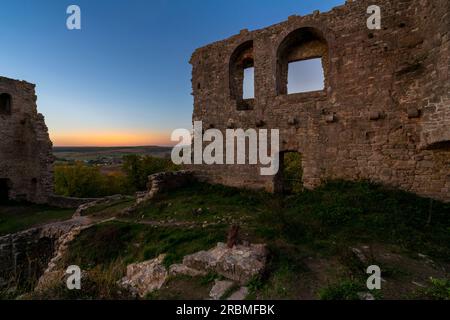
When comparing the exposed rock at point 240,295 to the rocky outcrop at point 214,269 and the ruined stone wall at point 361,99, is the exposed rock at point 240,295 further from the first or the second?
the ruined stone wall at point 361,99

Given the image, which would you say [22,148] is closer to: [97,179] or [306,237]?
[97,179]

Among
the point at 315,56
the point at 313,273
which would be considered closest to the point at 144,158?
the point at 315,56

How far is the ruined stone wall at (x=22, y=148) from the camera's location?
643 inches

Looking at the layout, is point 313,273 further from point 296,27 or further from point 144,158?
point 144,158

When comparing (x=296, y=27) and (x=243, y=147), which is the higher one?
(x=296, y=27)

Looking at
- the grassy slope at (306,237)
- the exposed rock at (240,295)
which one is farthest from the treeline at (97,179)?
the exposed rock at (240,295)

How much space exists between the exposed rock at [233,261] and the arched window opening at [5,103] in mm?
18846

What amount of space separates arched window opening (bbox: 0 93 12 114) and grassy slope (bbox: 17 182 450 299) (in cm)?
1456

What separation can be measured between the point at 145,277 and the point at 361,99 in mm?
8416

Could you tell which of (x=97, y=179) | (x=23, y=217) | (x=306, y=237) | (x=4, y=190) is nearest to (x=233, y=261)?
(x=306, y=237)

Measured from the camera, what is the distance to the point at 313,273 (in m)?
4.13

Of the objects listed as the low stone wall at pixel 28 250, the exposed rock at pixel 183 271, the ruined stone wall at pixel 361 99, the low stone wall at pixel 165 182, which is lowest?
the low stone wall at pixel 28 250

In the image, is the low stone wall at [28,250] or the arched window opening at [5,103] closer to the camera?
the low stone wall at [28,250]
